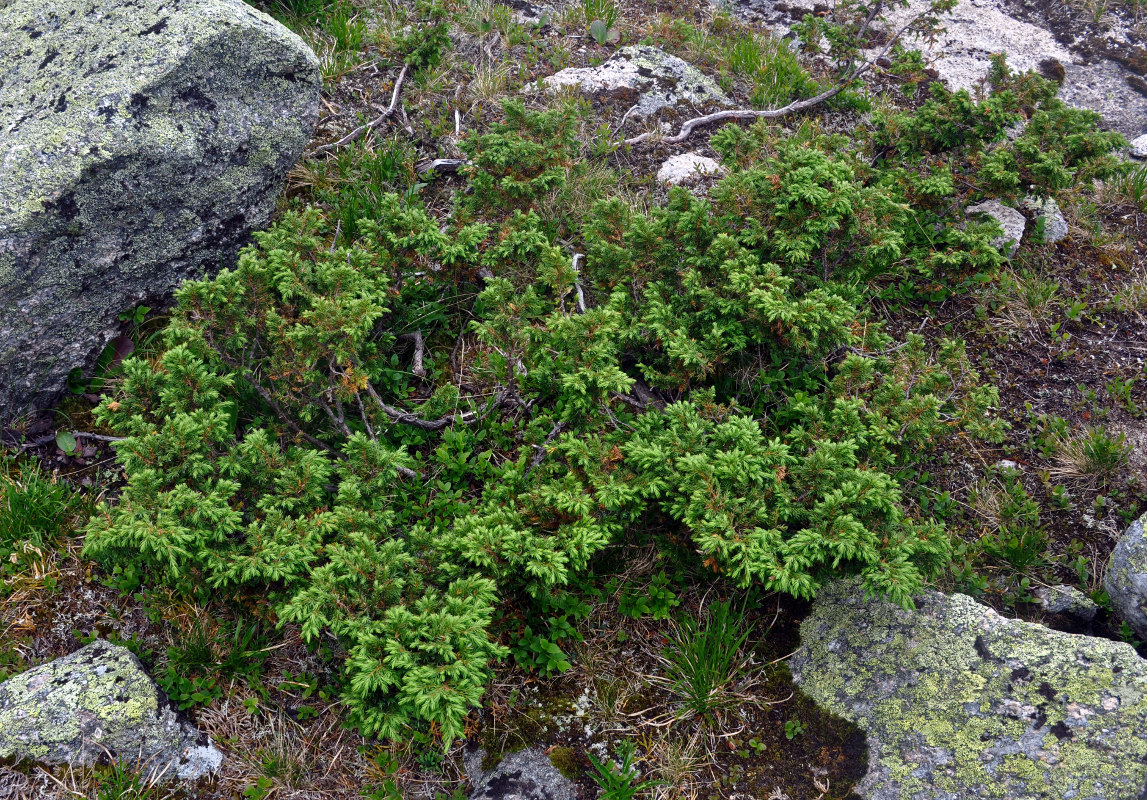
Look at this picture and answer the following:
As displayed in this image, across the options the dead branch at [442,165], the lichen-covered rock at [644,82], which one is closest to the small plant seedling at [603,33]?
the lichen-covered rock at [644,82]

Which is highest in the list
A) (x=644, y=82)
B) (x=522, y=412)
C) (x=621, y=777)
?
(x=644, y=82)

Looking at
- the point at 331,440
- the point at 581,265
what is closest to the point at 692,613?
the point at 331,440

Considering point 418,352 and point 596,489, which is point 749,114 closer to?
point 418,352

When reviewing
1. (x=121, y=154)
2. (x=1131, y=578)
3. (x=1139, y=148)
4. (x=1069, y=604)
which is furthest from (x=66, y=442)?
(x=1139, y=148)

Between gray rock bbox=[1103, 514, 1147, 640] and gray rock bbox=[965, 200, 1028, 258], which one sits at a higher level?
gray rock bbox=[965, 200, 1028, 258]

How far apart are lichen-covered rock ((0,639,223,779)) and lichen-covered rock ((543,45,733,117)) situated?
537 cm

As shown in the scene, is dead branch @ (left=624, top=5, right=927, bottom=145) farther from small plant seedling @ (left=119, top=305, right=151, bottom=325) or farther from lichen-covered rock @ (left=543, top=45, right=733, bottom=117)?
small plant seedling @ (left=119, top=305, right=151, bottom=325)

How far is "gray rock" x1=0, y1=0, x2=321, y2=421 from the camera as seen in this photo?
390 cm

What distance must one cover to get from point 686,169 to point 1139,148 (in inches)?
159

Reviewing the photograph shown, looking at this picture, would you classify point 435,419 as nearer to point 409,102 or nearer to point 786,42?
point 409,102

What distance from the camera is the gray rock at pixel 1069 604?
12.2ft

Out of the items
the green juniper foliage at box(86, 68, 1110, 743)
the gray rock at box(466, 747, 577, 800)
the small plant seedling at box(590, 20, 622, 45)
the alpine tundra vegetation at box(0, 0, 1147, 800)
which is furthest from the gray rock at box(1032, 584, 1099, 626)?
the small plant seedling at box(590, 20, 622, 45)

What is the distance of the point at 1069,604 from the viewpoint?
12.2 ft

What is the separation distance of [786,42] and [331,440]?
603cm
